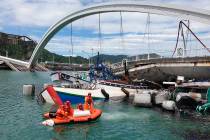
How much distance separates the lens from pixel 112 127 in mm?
28953

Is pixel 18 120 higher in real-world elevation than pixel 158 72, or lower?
lower

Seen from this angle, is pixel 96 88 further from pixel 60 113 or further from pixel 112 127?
pixel 112 127

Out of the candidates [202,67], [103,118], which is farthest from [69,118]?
[202,67]

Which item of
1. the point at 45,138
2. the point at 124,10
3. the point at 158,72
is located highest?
the point at 124,10

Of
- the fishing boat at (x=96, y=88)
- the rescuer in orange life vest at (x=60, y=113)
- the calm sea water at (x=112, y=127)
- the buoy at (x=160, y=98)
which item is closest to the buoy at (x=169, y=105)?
the calm sea water at (x=112, y=127)

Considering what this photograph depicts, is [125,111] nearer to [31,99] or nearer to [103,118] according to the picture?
[103,118]

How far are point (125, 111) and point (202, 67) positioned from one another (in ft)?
41.3

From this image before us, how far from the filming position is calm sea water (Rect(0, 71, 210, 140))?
26.2 meters

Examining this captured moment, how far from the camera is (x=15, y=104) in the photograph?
134 ft

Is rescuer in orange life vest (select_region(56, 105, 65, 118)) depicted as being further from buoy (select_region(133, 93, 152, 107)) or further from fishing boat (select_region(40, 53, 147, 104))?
buoy (select_region(133, 93, 152, 107))

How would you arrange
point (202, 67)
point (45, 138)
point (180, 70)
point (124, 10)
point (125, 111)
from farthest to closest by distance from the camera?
point (124, 10) < point (180, 70) < point (202, 67) < point (125, 111) < point (45, 138)

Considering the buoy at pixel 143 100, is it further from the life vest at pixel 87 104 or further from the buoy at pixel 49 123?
the buoy at pixel 49 123

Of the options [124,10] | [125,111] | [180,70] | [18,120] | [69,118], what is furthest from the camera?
[124,10]

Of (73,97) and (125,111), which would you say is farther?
(73,97)
